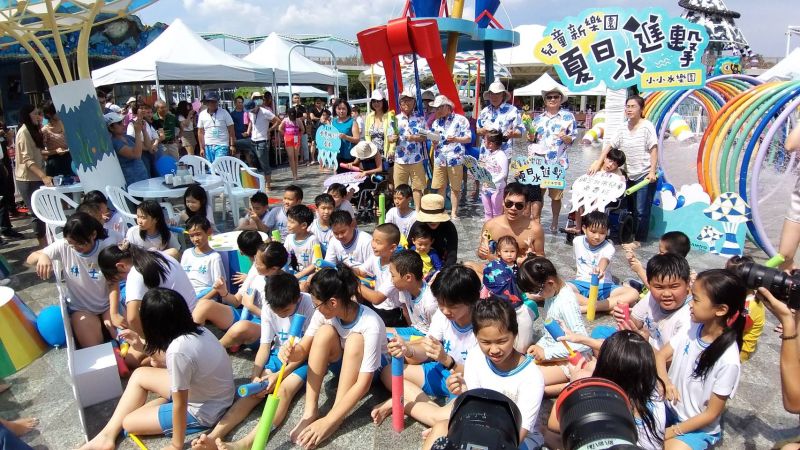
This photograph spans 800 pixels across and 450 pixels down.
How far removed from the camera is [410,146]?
688 centimetres

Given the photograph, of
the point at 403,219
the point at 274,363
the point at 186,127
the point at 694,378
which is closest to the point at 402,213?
the point at 403,219

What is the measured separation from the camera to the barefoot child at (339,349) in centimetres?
273

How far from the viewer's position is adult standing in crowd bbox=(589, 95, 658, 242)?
5.82 meters

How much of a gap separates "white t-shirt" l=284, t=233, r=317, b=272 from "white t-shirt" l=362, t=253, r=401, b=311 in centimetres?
78

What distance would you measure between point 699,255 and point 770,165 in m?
5.29

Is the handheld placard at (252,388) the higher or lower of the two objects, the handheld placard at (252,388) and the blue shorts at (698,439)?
the higher

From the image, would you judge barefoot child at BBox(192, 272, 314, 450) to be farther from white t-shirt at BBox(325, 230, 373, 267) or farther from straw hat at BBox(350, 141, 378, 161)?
straw hat at BBox(350, 141, 378, 161)

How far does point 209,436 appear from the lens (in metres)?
2.56

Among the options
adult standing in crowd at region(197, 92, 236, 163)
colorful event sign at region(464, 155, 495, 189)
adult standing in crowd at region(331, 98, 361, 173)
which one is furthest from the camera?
adult standing in crowd at region(197, 92, 236, 163)

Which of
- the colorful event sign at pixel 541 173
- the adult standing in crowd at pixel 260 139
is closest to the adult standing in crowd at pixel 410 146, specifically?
the colorful event sign at pixel 541 173

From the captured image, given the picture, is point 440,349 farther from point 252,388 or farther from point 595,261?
point 595,261

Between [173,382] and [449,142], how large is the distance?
5099mm

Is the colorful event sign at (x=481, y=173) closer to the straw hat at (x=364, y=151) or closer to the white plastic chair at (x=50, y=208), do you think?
the straw hat at (x=364, y=151)

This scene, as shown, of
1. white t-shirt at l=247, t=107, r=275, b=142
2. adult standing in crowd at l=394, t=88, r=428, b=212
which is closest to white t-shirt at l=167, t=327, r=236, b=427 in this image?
adult standing in crowd at l=394, t=88, r=428, b=212
